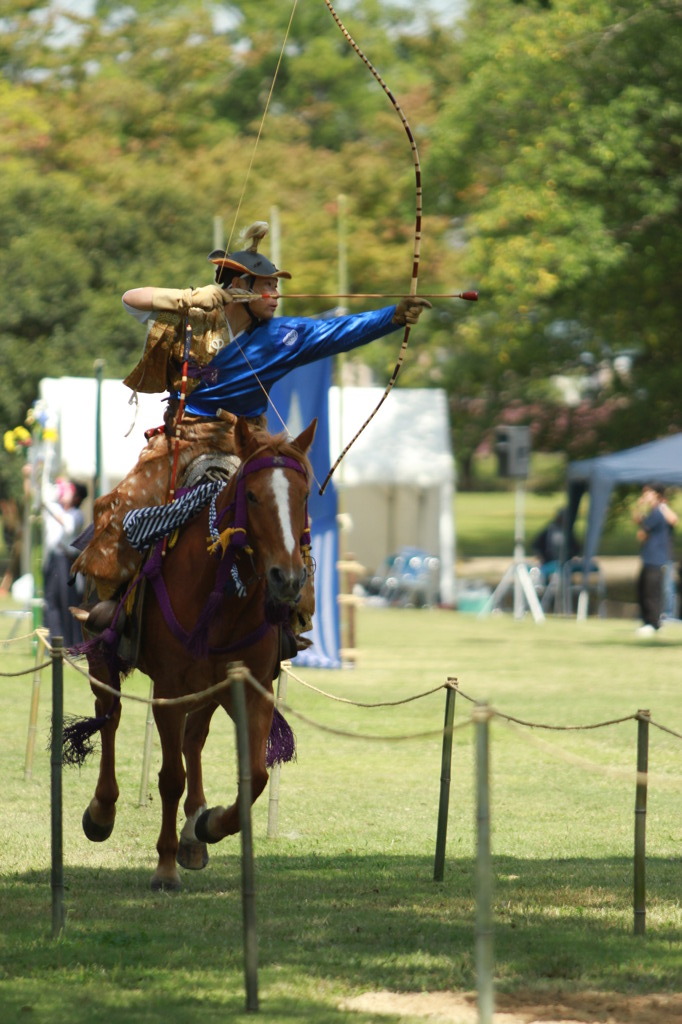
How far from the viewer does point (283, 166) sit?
41.0 metres

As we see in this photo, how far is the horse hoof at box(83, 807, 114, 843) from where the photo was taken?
8500 millimetres

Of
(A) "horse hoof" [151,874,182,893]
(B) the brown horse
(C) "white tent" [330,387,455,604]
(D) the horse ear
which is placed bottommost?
(A) "horse hoof" [151,874,182,893]

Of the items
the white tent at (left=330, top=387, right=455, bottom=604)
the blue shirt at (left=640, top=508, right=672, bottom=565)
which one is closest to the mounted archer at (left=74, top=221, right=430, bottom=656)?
the blue shirt at (left=640, top=508, right=672, bottom=565)

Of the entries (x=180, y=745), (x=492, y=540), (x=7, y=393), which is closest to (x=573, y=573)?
(x=7, y=393)

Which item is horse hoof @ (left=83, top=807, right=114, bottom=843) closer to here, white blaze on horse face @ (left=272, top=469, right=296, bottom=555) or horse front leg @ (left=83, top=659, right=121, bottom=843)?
horse front leg @ (left=83, top=659, right=121, bottom=843)

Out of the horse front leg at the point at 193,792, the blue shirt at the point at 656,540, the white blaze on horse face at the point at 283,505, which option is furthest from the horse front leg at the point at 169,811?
the blue shirt at the point at 656,540

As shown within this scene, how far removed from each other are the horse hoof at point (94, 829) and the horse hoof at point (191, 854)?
43 centimetres

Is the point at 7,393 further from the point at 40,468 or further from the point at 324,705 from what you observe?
the point at 324,705

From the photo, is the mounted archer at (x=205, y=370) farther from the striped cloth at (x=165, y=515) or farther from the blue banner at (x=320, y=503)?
the blue banner at (x=320, y=503)

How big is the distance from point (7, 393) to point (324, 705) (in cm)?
2162

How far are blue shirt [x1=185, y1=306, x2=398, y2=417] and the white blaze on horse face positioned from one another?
948 mm

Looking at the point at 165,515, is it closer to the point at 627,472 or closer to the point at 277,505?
the point at 277,505

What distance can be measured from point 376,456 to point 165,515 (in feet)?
74.6

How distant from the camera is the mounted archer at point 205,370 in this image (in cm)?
773
